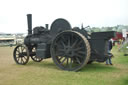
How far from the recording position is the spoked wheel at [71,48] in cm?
707

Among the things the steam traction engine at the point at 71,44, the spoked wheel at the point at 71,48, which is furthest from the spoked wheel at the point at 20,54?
the spoked wheel at the point at 71,48

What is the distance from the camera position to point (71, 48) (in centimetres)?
747

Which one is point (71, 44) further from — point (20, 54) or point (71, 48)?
point (20, 54)

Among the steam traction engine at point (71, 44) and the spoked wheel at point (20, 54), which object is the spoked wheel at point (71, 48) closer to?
the steam traction engine at point (71, 44)

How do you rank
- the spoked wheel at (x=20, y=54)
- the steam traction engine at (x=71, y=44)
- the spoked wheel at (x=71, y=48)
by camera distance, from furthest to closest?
the spoked wheel at (x=20, y=54)
the steam traction engine at (x=71, y=44)
the spoked wheel at (x=71, y=48)

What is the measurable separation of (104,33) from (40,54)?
11.1ft

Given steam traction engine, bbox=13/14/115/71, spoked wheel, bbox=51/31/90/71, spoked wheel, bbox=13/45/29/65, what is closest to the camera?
spoked wheel, bbox=51/31/90/71

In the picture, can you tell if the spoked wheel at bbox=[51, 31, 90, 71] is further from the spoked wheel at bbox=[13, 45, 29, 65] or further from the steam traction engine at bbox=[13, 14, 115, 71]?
the spoked wheel at bbox=[13, 45, 29, 65]

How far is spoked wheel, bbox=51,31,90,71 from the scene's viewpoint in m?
7.07

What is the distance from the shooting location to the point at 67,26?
809cm

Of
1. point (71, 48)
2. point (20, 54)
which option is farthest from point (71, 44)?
point (20, 54)

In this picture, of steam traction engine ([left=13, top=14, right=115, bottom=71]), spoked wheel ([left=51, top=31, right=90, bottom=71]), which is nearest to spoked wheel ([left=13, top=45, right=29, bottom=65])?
steam traction engine ([left=13, top=14, right=115, bottom=71])

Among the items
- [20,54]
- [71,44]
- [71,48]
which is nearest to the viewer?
[71,48]

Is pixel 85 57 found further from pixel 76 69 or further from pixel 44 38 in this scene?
pixel 44 38
